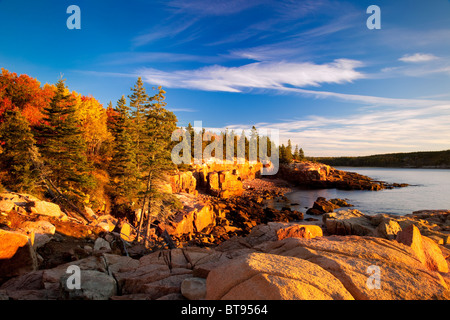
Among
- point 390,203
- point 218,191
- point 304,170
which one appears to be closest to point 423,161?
point 304,170

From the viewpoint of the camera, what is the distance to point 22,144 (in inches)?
712

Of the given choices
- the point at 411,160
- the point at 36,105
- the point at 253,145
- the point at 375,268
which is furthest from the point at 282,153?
the point at 411,160

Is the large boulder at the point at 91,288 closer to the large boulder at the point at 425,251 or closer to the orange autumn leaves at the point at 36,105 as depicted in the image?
the large boulder at the point at 425,251

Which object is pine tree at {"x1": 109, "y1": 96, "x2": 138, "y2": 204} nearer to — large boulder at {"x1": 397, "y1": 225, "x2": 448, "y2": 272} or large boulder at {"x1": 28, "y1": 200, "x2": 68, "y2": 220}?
large boulder at {"x1": 28, "y1": 200, "x2": 68, "y2": 220}

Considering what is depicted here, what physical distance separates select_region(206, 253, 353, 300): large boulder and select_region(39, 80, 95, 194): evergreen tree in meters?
21.7

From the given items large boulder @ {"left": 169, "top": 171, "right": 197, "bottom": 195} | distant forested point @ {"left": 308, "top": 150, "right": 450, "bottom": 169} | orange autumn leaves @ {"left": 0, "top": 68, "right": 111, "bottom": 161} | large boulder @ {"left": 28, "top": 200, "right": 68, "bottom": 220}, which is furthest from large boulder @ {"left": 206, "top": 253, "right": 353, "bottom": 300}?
distant forested point @ {"left": 308, "top": 150, "right": 450, "bottom": 169}

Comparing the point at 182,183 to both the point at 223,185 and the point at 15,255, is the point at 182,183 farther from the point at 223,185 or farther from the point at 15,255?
the point at 15,255

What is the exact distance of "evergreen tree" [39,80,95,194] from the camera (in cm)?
2075

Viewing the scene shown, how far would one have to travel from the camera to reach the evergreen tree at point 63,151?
20750 millimetres

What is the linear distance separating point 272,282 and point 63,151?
24.3 m

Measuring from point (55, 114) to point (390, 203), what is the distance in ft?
185

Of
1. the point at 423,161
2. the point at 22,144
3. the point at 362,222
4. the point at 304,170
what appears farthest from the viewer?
the point at 423,161

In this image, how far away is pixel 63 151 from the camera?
20.9 meters
